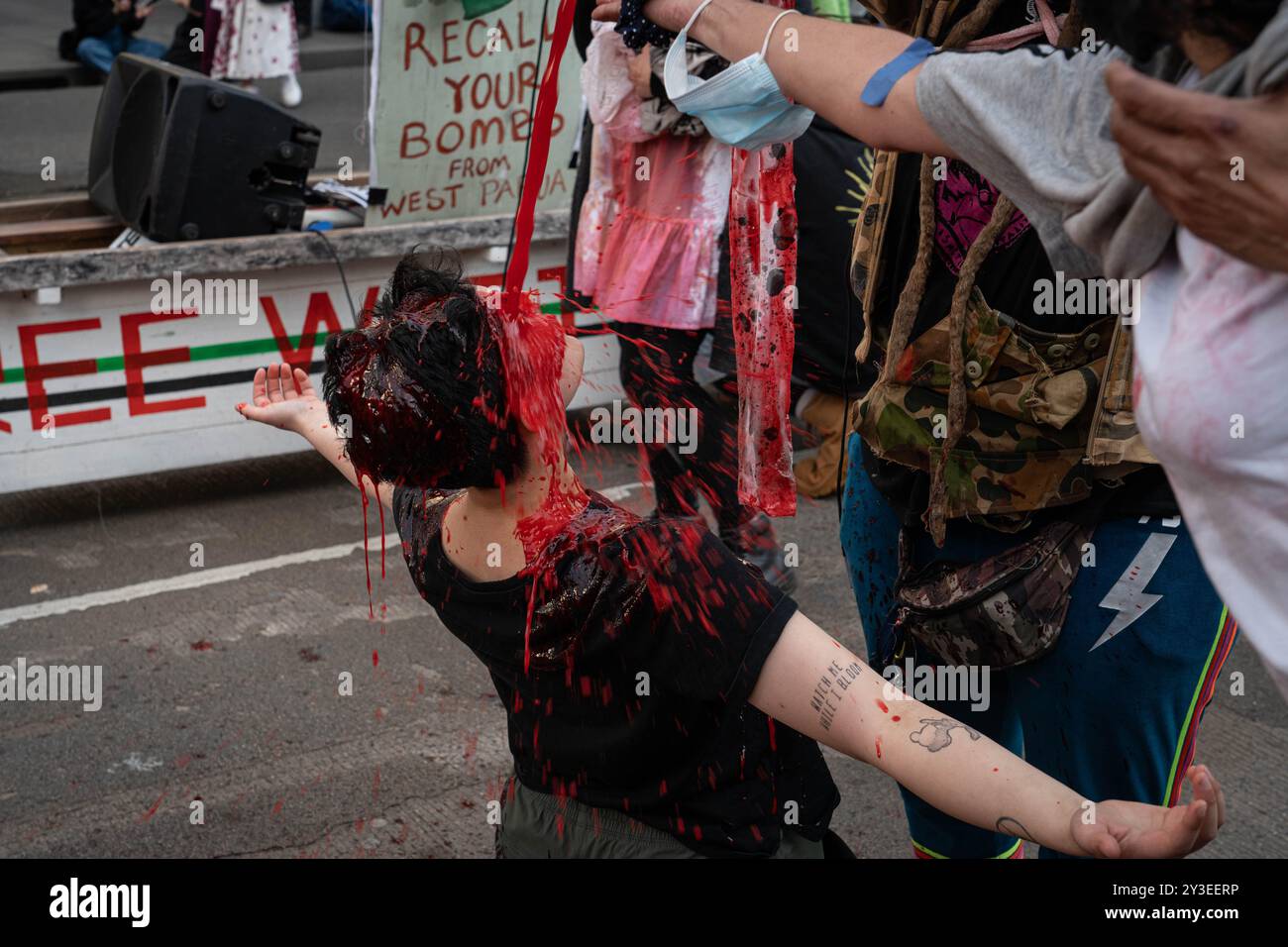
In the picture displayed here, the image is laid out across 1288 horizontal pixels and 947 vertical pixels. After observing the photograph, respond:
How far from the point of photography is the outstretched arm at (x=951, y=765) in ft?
4.75

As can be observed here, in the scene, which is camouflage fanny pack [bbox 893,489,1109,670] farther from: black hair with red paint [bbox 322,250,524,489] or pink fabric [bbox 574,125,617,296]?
pink fabric [bbox 574,125,617,296]

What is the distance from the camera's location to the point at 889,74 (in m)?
1.43

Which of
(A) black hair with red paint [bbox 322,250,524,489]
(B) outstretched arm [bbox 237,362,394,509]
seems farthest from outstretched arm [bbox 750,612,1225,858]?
(B) outstretched arm [bbox 237,362,394,509]

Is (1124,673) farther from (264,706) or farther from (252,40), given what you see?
(252,40)

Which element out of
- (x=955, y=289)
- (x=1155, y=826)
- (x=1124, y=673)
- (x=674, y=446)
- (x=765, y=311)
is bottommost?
(x=674, y=446)

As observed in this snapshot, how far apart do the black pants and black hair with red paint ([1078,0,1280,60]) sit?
299cm

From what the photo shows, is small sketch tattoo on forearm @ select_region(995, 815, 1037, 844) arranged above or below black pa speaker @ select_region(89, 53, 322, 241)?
above

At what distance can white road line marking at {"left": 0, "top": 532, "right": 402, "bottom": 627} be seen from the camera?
434cm

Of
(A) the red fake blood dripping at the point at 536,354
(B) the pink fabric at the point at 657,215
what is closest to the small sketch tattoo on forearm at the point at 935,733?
(A) the red fake blood dripping at the point at 536,354

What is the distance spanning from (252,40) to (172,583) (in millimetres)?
6002

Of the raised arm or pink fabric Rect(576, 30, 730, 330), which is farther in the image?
pink fabric Rect(576, 30, 730, 330)

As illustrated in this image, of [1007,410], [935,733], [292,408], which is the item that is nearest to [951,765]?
[935,733]

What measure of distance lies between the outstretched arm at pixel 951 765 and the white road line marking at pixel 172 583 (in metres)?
2.71

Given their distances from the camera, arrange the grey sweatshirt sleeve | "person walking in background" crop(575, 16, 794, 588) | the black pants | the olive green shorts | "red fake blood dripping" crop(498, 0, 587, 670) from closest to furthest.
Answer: the grey sweatshirt sleeve, "red fake blood dripping" crop(498, 0, 587, 670), the olive green shorts, "person walking in background" crop(575, 16, 794, 588), the black pants
